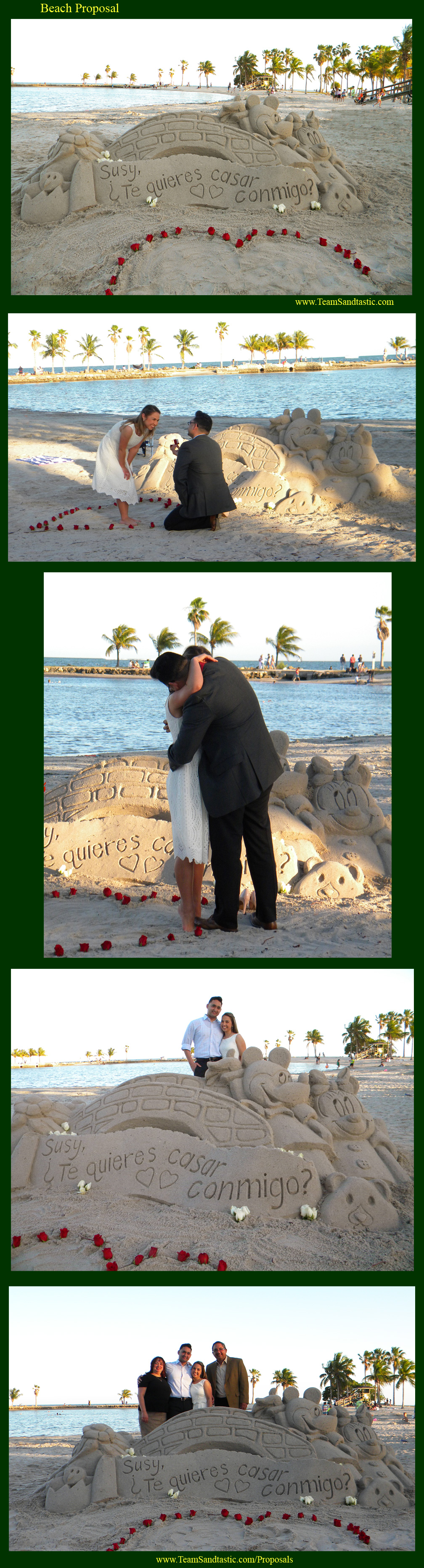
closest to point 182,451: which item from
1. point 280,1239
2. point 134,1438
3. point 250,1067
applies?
point 250,1067

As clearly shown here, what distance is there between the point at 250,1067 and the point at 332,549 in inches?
141

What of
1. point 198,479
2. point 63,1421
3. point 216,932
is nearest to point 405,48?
point 198,479

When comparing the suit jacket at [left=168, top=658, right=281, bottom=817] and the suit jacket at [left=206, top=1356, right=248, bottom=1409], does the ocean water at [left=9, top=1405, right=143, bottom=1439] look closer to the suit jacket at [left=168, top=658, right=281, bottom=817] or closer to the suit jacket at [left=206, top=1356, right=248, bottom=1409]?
the suit jacket at [left=206, top=1356, right=248, bottom=1409]

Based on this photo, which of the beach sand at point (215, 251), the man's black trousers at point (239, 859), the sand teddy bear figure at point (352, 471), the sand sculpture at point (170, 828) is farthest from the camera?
the sand teddy bear figure at point (352, 471)

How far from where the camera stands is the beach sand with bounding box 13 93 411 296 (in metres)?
8.47

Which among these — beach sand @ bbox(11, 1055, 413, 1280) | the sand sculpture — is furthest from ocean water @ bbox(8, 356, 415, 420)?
beach sand @ bbox(11, 1055, 413, 1280)

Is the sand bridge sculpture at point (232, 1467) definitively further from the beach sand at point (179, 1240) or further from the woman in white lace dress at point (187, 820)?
the woman in white lace dress at point (187, 820)

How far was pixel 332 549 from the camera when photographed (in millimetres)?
7281

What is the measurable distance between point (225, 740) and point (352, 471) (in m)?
3.68

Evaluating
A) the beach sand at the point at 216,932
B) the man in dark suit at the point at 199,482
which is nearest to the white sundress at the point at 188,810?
the beach sand at the point at 216,932

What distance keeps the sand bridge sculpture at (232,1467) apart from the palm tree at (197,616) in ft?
16.0

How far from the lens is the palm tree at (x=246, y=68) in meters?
8.85

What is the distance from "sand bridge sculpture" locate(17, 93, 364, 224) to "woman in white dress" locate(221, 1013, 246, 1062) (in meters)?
7.11

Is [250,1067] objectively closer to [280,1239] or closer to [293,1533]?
[280,1239]
